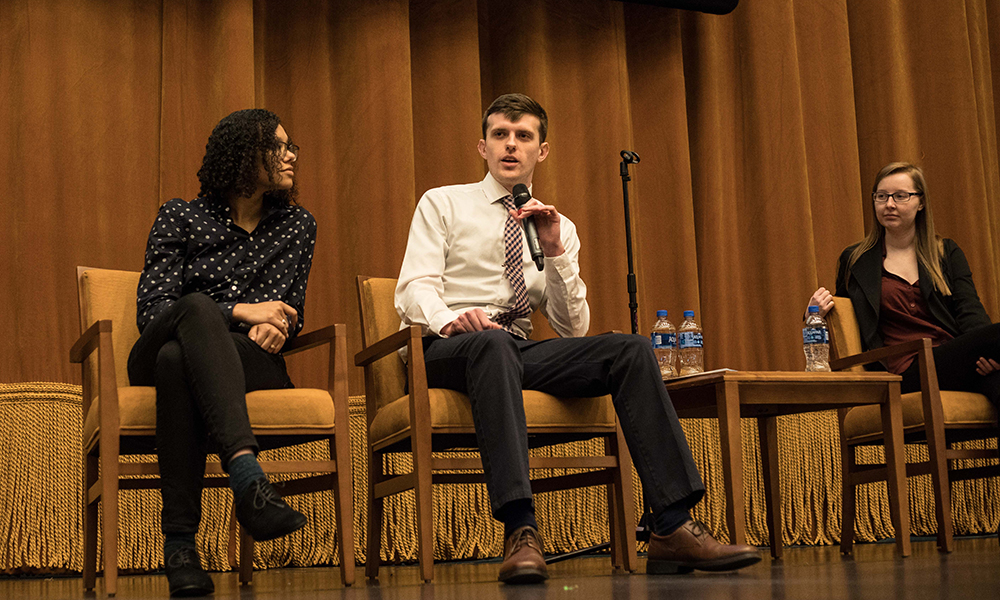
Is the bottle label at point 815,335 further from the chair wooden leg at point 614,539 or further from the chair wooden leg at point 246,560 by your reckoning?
the chair wooden leg at point 246,560

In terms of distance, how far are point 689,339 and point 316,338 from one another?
1.16 metres

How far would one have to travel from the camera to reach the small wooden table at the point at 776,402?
2283mm

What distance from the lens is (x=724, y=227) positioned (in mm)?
3531

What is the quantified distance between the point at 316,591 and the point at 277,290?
0.74 metres

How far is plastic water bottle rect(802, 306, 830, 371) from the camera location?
3.11 m

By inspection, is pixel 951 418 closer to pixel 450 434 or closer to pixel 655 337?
pixel 655 337

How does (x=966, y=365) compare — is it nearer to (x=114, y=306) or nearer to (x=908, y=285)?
(x=908, y=285)

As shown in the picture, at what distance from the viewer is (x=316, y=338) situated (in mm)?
2242

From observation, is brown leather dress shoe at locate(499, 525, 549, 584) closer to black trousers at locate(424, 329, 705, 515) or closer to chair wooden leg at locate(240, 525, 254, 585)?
black trousers at locate(424, 329, 705, 515)

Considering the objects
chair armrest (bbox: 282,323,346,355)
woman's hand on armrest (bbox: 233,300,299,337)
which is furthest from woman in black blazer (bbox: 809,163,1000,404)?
woman's hand on armrest (bbox: 233,300,299,337)

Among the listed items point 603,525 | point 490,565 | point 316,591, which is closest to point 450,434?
point 316,591

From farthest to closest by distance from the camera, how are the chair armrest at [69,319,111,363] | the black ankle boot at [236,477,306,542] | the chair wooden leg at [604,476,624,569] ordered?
1. the chair wooden leg at [604,476,624,569]
2. the chair armrest at [69,319,111,363]
3. the black ankle boot at [236,477,306,542]

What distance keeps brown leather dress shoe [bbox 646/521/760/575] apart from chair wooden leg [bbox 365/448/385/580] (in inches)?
30.0

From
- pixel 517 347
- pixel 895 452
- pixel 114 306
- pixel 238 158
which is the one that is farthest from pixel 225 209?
pixel 895 452
